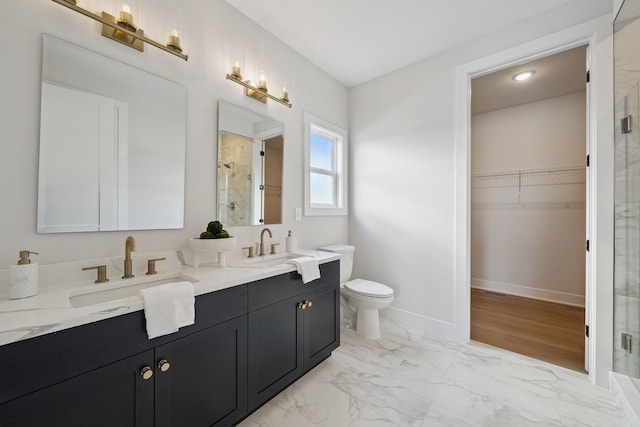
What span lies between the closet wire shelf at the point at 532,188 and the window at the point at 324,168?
2230mm

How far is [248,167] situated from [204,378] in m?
1.40

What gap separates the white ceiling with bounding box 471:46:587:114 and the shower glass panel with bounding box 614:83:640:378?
1.13 m

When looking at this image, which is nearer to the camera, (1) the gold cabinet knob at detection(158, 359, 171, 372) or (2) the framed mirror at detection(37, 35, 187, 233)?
(1) the gold cabinet knob at detection(158, 359, 171, 372)

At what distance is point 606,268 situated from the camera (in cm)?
168

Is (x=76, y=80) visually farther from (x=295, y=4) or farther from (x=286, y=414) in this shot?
(x=286, y=414)

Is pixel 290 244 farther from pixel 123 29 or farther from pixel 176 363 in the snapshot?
pixel 123 29

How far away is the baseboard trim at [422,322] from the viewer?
2.36 meters

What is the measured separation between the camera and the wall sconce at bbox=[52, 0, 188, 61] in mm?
1212

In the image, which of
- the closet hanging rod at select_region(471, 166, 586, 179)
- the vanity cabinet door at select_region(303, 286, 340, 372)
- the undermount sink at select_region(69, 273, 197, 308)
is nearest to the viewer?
the undermount sink at select_region(69, 273, 197, 308)

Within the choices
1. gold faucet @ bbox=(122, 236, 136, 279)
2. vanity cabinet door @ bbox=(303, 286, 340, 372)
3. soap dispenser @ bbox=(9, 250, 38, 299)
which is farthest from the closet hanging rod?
soap dispenser @ bbox=(9, 250, 38, 299)

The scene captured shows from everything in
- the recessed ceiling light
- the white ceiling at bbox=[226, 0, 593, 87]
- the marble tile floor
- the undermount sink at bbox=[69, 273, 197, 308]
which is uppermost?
the white ceiling at bbox=[226, 0, 593, 87]

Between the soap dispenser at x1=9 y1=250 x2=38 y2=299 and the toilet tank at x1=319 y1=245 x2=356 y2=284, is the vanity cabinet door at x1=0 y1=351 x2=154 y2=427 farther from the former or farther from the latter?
the toilet tank at x1=319 y1=245 x2=356 y2=284

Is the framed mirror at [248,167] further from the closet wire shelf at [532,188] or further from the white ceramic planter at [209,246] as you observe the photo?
the closet wire shelf at [532,188]

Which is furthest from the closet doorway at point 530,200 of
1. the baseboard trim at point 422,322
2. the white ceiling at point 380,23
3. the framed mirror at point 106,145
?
the framed mirror at point 106,145
